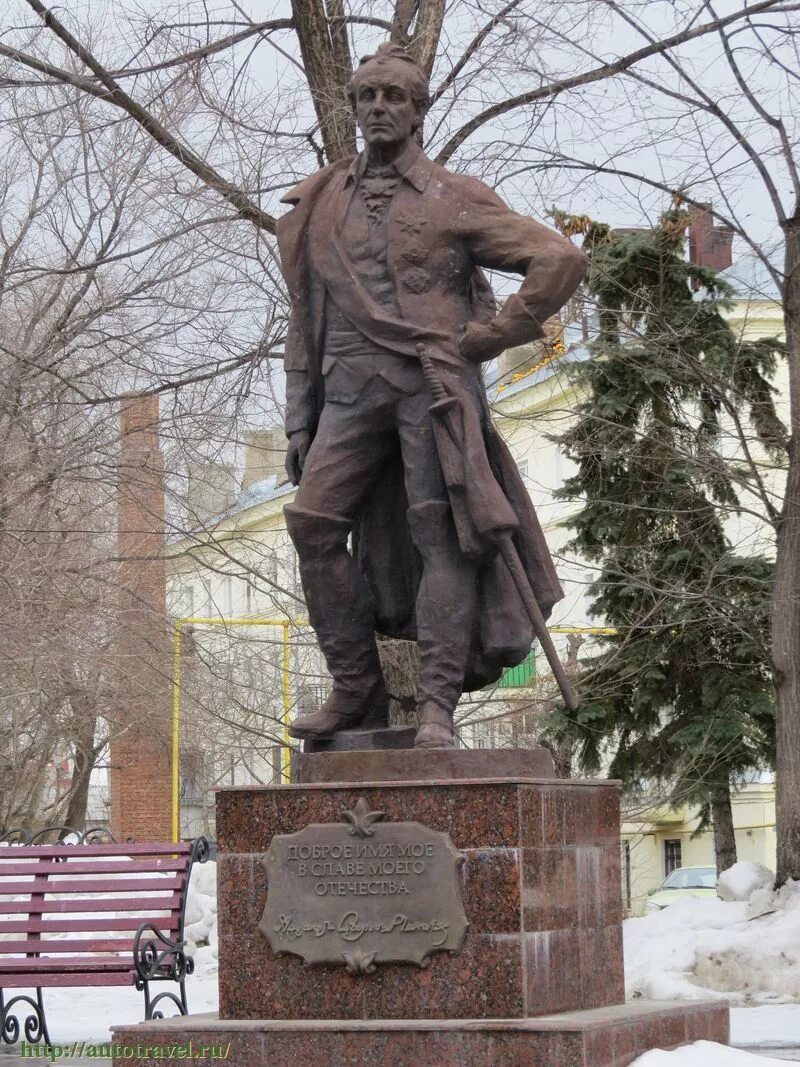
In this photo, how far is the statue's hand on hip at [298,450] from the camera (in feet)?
23.7

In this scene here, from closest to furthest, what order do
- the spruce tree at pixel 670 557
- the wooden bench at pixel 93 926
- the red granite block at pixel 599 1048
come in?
the red granite block at pixel 599 1048 < the wooden bench at pixel 93 926 < the spruce tree at pixel 670 557

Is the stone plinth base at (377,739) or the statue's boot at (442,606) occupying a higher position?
the statue's boot at (442,606)

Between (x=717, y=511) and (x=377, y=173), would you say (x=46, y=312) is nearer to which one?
(x=717, y=511)

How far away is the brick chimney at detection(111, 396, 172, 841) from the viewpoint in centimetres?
1627

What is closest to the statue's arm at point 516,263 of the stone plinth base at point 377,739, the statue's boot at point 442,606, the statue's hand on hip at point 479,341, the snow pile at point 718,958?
the statue's hand on hip at point 479,341

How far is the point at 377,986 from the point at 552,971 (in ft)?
1.92

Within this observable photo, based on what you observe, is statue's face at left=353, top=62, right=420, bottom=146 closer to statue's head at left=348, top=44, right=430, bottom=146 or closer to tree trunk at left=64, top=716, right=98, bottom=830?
statue's head at left=348, top=44, right=430, bottom=146

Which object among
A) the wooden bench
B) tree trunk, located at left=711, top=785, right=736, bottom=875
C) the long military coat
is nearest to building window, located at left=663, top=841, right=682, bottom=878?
tree trunk, located at left=711, top=785, right=736, bottom=875

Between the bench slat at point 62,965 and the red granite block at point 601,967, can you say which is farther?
the bench slat at point 62,965

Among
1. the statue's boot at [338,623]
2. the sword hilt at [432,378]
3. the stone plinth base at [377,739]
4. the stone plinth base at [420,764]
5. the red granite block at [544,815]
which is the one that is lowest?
the red granite block at [544,815]

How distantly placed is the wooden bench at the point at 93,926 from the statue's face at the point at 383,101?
373 cm

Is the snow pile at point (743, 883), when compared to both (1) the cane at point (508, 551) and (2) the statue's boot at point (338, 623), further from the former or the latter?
(1) the cane at point (508, 551)

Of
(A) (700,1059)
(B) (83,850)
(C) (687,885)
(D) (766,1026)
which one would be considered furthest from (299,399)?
(C) (687,885)

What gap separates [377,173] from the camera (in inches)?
281
